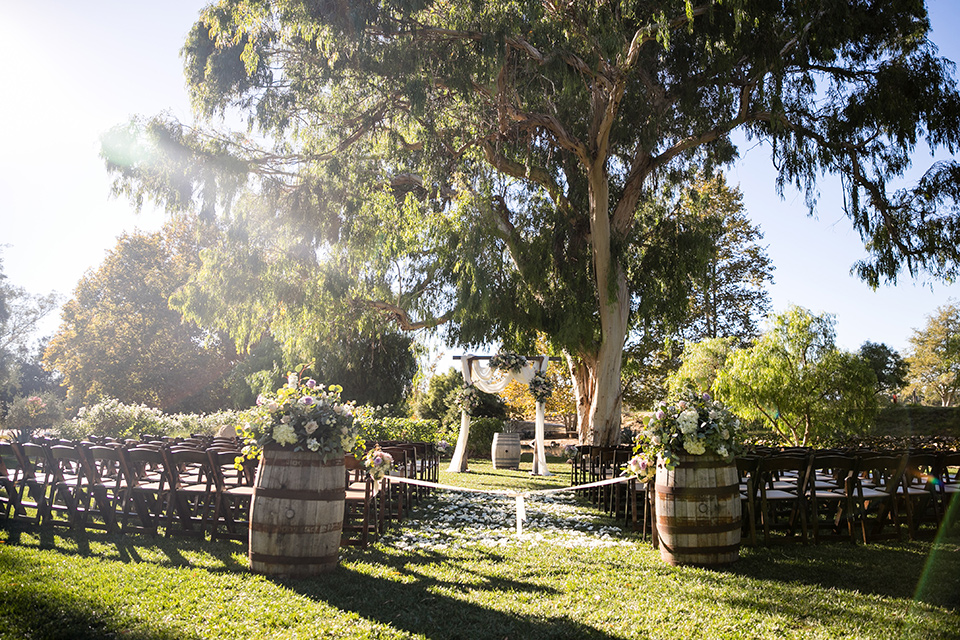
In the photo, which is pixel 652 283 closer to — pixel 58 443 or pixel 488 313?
pixel 488 313

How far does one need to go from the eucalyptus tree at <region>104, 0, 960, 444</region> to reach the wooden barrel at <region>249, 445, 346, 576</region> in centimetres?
679

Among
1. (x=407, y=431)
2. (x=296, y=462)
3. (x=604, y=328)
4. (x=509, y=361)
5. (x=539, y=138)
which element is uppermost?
(x=539, y=138)

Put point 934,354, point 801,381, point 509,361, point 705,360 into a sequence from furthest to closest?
point 934,354, point 705,360, point 509,361, point 801,381

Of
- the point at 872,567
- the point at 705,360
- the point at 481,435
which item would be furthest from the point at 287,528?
the point at 481,435

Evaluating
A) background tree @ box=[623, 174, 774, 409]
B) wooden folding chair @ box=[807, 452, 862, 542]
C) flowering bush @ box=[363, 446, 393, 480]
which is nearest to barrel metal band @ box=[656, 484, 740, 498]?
wooden folding chair @ box=[807, 452, 862, 542]

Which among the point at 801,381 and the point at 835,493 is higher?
the point at 801,381

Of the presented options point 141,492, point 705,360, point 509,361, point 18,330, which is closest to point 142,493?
point 141,492

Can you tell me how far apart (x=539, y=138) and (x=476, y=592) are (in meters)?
11.3

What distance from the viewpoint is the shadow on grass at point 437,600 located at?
373cm

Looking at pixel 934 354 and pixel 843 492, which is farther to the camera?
pixel 934 354

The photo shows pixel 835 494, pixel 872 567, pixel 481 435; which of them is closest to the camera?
pixel 872 567

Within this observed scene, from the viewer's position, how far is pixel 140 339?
1211 inches

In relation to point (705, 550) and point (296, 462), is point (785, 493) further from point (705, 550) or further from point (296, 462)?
point (296, 462)

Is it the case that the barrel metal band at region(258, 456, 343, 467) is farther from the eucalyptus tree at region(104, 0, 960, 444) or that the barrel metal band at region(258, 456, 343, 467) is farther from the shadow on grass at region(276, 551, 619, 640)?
the eucalyptus tree at region(104, 0, 960, 444)
